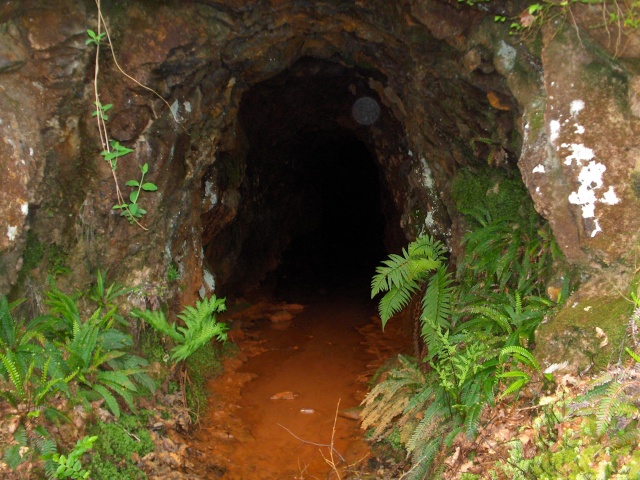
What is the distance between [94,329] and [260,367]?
3.25 m

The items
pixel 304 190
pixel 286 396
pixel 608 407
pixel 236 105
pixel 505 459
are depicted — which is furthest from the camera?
pixel 304 190

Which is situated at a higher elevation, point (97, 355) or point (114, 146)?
point (114, 146)

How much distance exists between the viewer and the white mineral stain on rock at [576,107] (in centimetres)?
391

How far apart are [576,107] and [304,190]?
41.3 ft

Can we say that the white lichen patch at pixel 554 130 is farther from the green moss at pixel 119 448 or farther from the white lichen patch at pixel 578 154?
the green moss at pixel 119 448

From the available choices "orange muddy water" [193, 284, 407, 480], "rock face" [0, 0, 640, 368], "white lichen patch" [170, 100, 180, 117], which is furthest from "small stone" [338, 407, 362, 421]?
"white lichen patch" [170, 100, 180, 117]

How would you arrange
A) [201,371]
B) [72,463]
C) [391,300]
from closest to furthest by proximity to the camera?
[72,463] < [391,300] < [201,371]

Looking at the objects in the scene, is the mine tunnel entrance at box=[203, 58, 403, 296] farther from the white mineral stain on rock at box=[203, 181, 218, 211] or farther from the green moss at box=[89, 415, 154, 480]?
the green moss at box=[89, 415, 154, 480]

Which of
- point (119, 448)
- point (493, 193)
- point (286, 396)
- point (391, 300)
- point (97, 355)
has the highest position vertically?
point (493, 193)

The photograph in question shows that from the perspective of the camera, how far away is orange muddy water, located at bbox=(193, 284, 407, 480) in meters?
5.15

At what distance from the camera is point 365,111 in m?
10.1

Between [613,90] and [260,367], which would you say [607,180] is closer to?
[613,90]

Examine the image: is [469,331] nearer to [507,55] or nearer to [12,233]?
[507,55]

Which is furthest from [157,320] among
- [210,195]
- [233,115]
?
[233,115]
